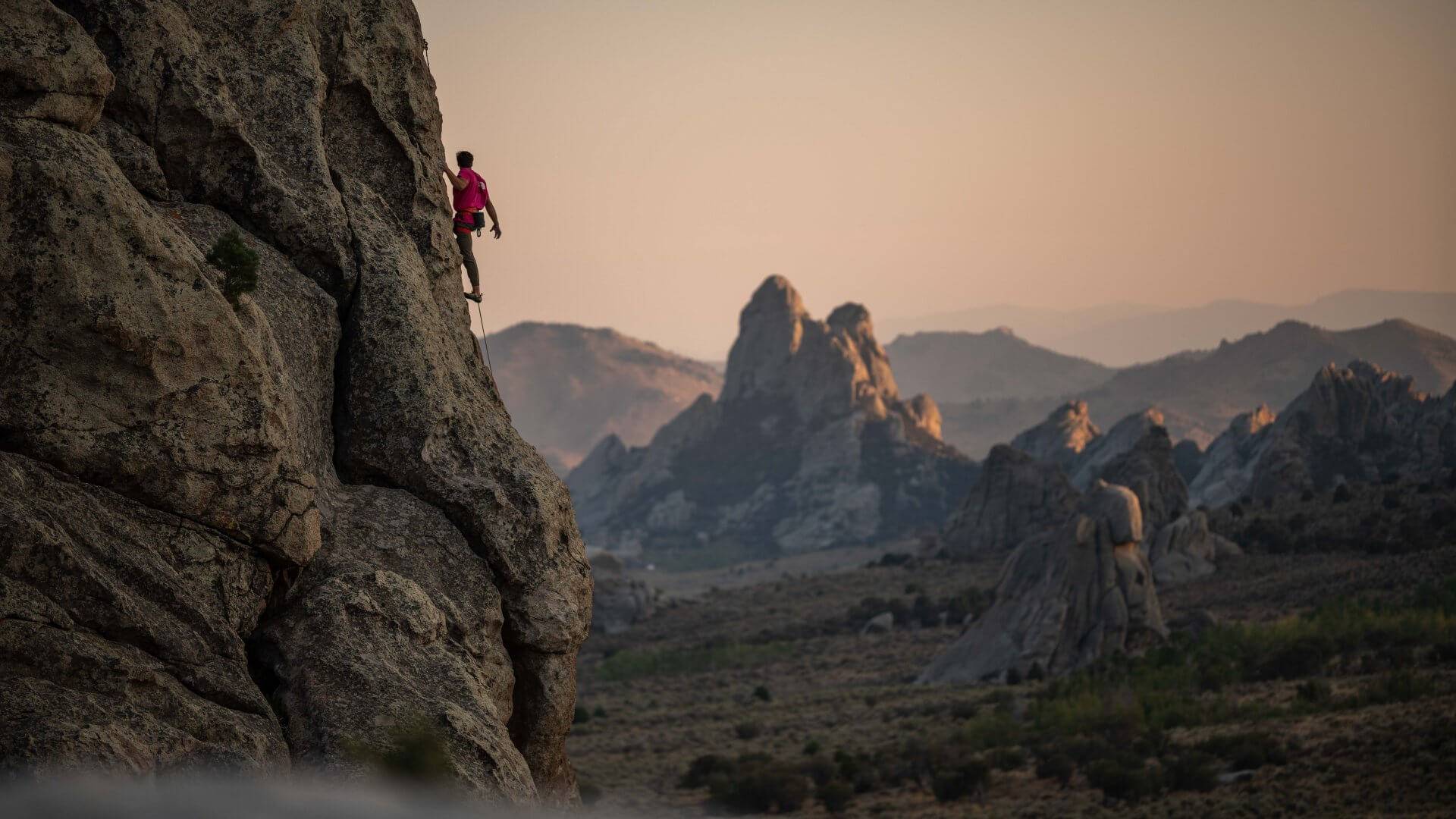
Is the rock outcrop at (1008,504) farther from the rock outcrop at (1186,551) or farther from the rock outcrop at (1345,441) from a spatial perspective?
the rock outcrop at (1186,551)

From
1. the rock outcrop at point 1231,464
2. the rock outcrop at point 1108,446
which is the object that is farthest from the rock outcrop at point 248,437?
the rock outcrop at point 1108,446

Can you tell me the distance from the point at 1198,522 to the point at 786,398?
131448 millimetres

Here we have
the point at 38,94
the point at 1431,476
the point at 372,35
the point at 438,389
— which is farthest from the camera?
the point at 1431,476

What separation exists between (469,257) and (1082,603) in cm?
4118

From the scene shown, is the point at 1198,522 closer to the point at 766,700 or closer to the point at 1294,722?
the point at 766,700

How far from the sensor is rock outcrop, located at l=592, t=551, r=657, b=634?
299ft

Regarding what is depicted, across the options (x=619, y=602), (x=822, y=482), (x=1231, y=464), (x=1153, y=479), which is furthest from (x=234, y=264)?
(x=822, y=482)

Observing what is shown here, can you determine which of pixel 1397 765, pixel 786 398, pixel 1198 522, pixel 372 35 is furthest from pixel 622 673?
pixel 786 398

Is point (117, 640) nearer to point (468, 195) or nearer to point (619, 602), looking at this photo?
point (468, 195)

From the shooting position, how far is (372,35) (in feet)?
48.7

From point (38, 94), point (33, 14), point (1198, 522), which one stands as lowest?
point (1198, 522)

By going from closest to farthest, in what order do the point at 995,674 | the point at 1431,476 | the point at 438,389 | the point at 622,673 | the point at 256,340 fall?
the point at 256,340, the point at 438,389, the point at 995,674, the point at 622,673, the point at 1431,476

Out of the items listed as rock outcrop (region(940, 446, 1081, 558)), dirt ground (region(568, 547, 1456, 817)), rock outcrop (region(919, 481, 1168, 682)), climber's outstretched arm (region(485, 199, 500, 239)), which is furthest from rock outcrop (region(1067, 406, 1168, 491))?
climber's outstretched arm (region(485, 199, 500, 239))

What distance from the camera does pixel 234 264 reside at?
1046 cm
